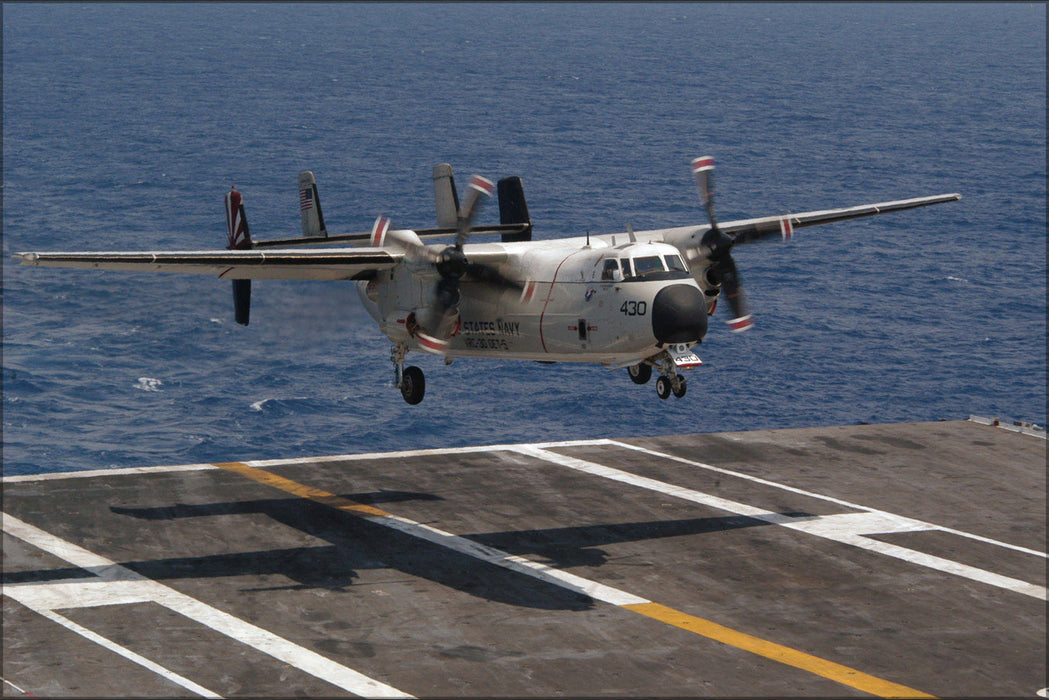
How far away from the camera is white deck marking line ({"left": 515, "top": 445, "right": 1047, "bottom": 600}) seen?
43.6m

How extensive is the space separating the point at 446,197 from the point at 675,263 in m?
11.3

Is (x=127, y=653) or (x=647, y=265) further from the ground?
(x=647, y=265)

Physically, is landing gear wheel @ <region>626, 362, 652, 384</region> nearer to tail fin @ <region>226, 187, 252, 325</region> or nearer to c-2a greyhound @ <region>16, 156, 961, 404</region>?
c-2a greyhound @ <region>16, 156, 961, 404</region>

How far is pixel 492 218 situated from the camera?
399 feet

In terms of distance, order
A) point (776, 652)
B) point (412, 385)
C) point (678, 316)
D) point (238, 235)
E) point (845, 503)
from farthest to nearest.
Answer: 1. point (845, 503)
2. point (238, 235)
3. point (412, 385)
4. point (776, 652)
5. point (678, 316)

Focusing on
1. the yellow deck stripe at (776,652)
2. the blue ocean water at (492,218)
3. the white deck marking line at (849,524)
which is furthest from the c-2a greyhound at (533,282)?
the white deck marking line at (849,524)

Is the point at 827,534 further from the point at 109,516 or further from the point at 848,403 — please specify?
the point at 848,403

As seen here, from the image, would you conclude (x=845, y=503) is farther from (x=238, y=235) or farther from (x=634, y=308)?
(x=238, y=235)

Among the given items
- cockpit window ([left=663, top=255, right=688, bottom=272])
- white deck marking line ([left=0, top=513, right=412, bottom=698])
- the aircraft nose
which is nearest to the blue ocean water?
white deck marking line ([left=0, top=513, right=412, bottom=698])

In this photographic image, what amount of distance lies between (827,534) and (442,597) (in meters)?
15.9

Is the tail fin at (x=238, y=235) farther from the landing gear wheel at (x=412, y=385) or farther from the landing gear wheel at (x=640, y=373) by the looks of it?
the landing gear wheel at (x=640, y=373)

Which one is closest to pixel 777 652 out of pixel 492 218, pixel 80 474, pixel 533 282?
pixel 533 282

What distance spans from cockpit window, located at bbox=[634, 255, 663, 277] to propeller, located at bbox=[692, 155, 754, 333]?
3.30 meters

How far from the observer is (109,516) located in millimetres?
48219
